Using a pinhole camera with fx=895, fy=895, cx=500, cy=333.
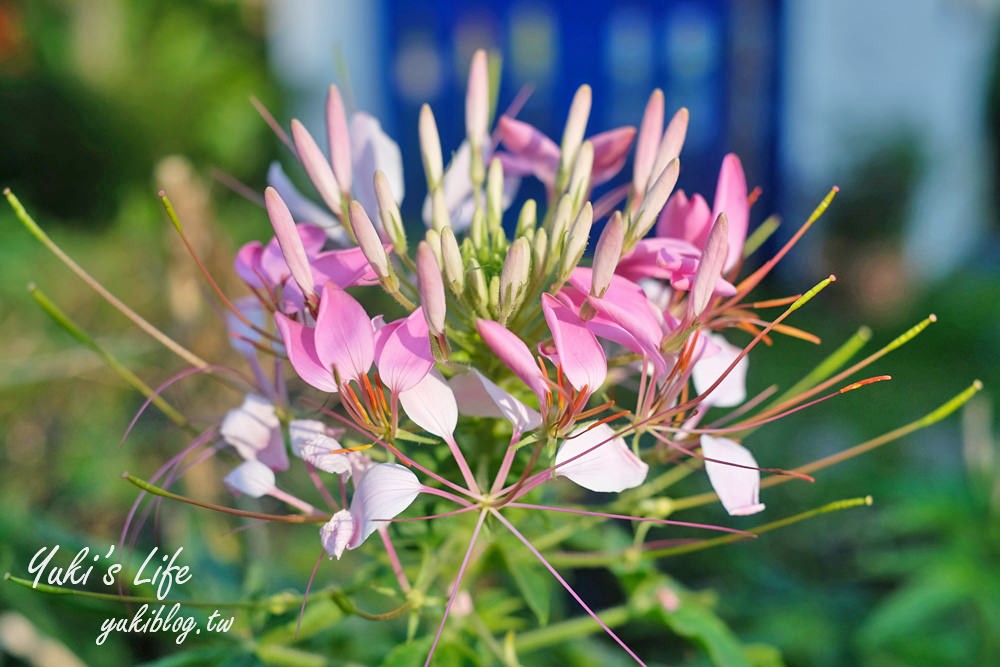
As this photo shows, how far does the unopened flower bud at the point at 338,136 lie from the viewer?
3.13 feet

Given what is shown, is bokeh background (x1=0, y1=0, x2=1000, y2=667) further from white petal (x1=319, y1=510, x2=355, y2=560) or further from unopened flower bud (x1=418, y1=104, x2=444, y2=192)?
white petal (x1=319, y1=510, x2=355, y2=560)

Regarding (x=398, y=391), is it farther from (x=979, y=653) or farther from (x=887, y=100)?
(x=887, y=100)

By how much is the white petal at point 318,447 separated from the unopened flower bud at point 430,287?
0.16 m

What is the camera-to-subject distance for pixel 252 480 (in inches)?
34.3

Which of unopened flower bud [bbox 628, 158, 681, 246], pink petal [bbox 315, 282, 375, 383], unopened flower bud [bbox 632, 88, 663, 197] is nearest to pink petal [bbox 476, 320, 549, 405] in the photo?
pink petal [bbox 315, 282, 375, 383]

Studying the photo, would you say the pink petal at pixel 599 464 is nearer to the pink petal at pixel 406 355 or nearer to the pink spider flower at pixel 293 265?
the pink petal at pixel 406 355

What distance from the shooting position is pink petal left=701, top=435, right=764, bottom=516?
815 mm

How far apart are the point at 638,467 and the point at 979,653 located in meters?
0.99

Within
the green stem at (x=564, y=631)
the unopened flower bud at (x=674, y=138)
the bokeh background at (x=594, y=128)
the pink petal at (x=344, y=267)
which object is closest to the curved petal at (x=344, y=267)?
the pink petal at (x=344, y=267)

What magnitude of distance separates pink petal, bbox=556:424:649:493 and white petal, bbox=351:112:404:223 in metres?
0.39

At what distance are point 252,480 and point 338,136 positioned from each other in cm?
37

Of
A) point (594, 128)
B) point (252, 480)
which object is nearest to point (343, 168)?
point (252, 480)

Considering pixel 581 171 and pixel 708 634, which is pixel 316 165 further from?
pixel 708 634

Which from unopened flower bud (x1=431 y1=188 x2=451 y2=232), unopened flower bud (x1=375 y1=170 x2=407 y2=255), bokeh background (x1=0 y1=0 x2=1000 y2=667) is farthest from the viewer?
bokeh background (x1=0 y1=0 x2=1000 y2=667)
